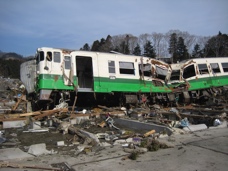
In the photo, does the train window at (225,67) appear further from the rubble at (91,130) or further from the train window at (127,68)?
the train window at (127,68)

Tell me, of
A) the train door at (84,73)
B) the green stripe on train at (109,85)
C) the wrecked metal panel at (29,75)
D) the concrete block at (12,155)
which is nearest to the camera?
the concrete block at (12,155)

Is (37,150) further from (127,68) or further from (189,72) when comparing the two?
(189,72)

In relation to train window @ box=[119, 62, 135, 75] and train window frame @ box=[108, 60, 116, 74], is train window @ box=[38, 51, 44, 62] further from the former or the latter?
train window @ box=[119, 62, 135, 75]

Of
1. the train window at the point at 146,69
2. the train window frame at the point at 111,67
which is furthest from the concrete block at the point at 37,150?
the train window at the point at 146,69

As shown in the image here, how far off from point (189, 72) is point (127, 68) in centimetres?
471

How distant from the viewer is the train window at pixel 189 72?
53.9ft

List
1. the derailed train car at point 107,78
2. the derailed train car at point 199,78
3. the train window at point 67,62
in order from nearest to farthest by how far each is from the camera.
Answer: the derailed train car at point 107,78
the train window at point 67,62
the derailed train car at point 199,78

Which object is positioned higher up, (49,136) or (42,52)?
(42,52)

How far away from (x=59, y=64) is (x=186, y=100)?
8625 mm

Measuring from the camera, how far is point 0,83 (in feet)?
108

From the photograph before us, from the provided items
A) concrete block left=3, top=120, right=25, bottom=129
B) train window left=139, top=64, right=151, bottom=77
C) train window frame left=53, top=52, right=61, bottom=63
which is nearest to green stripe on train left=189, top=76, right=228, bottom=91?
train window left=139, top=64, right=151, bottom=77

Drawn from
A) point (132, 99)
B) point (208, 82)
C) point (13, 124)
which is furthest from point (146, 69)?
point (13, 124)

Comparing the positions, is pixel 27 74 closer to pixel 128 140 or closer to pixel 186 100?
pixel 128 140

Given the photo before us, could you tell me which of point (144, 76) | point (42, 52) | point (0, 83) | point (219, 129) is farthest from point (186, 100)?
point (0, 83)
